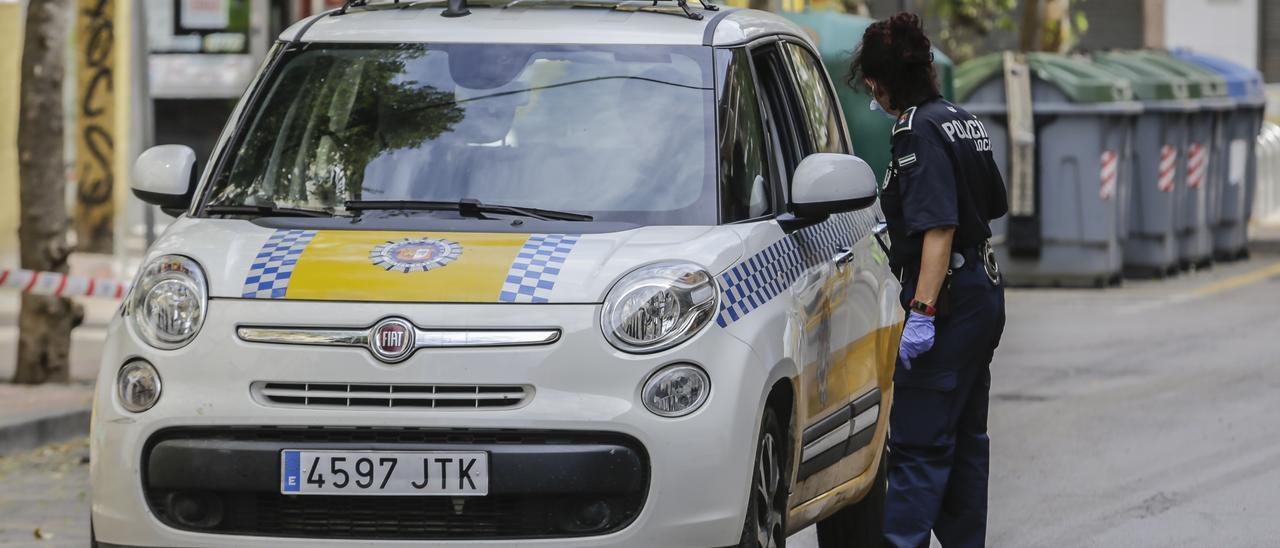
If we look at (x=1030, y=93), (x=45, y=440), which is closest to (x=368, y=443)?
(x=45, y=440)

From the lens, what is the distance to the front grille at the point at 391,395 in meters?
4.96

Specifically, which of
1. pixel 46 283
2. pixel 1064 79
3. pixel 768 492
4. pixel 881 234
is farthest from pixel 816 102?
pixel 1064 79

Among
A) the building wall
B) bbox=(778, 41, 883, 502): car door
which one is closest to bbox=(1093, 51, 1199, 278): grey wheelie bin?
bbox=(778, 41, 883, 502): car door

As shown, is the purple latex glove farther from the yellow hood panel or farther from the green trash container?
the green trash container

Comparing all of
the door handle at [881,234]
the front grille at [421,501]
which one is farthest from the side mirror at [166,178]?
the door handle at [881,234]

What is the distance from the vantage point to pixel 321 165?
19.2ft

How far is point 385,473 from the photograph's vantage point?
4.96 meters

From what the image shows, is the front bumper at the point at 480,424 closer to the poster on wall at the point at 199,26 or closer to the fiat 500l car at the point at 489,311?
the fiat 500l car at the point at 489,311

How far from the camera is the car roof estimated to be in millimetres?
5969

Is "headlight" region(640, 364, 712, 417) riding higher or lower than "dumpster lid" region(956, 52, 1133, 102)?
higher

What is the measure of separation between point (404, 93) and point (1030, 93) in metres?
13.8

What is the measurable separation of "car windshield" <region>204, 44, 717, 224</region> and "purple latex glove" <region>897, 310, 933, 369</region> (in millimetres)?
560

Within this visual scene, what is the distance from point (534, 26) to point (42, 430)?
4405 millimetres

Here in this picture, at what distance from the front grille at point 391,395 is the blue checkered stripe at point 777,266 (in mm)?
514
